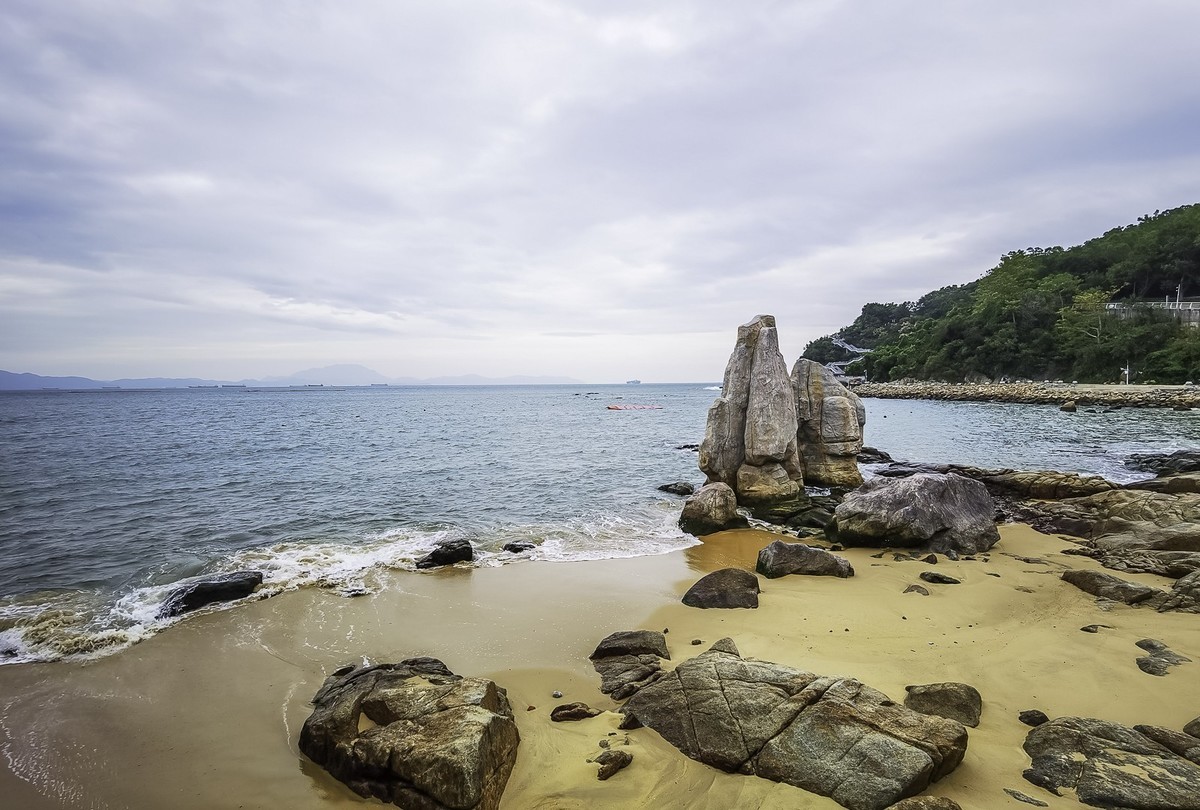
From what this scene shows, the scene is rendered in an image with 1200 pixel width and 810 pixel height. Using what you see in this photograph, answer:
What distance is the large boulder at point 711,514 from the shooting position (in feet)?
52.5

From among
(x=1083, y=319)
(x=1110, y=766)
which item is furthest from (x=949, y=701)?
(x=1083, y=319)

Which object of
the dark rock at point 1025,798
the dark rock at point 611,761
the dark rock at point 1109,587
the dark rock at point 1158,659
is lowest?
the dark rock at point 611,761

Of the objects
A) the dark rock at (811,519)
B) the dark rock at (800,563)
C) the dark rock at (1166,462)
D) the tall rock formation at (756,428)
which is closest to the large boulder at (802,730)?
the dark rock at (800,563)

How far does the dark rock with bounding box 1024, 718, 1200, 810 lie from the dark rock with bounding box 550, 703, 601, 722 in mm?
4205

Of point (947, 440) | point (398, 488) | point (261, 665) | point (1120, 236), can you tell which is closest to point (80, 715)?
point (261, 665)

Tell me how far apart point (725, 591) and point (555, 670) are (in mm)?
3640

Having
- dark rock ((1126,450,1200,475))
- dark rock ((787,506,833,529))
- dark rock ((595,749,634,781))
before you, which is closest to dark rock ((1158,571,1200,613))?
dark rock ((787,506,833,529))

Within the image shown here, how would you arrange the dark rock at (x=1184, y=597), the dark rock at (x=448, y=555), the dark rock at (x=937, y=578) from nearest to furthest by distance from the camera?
A: 1. the dark rock at (x=1184, y=597)
2. the dark rock at (x=937, y=578)
3. the dark rock at (x=448, y=555)

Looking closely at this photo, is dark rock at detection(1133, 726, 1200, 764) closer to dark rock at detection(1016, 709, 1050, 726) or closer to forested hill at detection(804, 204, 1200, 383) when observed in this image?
dark rock at detection(1016, 709, 1050, 726)

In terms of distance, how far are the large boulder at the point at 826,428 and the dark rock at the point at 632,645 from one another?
598 inches

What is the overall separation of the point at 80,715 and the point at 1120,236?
126 meters

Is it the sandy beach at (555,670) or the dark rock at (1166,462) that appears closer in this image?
the sandy beach at (555,670)

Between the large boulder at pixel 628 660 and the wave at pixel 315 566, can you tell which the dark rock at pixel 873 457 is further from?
the large boulder at pixel 628 660

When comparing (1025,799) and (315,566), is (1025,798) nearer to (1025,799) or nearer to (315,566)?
(1025,799)
